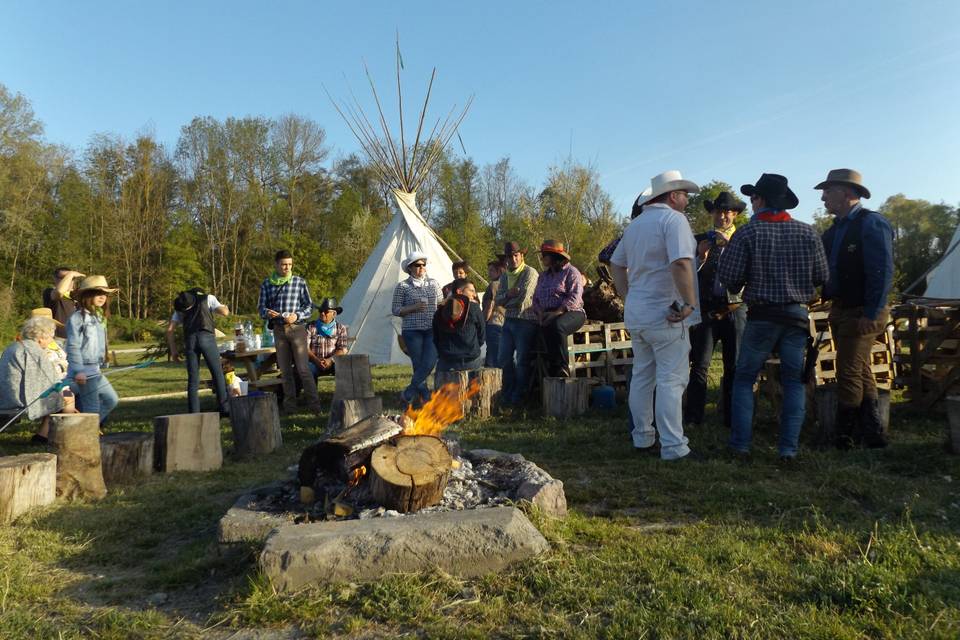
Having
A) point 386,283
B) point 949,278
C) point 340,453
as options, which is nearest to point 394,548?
point 340,453

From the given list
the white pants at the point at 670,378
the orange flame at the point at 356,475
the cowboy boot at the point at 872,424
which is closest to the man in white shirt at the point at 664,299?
the white pants at the point at 670,378

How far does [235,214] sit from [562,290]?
2437 centimetres

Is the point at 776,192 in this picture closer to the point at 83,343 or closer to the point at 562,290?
the point at 562,290

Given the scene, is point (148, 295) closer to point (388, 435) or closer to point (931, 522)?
point (388, 435)

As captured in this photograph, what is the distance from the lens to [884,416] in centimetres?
435

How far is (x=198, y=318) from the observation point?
20.4 ft

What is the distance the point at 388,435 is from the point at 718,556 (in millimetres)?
1718

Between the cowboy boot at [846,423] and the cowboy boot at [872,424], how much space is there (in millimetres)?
41

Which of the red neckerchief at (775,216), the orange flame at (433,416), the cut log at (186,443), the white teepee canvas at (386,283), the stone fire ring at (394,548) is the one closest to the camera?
the stone fire ring at (394,548)

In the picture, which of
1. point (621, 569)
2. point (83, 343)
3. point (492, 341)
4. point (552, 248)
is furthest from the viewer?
point (492, 341)

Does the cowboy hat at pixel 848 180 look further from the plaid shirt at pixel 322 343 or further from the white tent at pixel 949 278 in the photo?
the white tent at pixel 949 278

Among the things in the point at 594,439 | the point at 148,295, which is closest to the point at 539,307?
the point at 594,439

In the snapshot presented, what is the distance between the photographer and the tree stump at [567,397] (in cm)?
567

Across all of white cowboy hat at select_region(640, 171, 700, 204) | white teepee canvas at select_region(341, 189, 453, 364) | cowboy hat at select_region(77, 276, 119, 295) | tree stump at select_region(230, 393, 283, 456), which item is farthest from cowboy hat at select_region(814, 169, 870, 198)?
white teepee canvas at select_region(341, 189, 453, 364)
